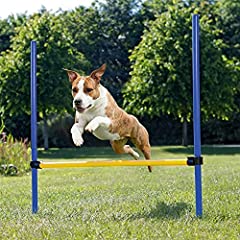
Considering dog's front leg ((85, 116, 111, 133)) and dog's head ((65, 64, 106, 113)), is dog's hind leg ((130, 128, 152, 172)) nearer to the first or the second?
dog's front leg ((85, 116, 111, 133))

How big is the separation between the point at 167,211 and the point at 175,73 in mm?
14383

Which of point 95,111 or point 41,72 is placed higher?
point 41,72

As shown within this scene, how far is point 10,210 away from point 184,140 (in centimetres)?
1863

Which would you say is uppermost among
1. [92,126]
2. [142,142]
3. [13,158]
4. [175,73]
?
[175,73]

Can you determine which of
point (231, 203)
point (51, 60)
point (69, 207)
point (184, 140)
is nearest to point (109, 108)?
point (69, 207)

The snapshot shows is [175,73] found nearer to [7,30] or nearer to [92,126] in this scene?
[7,30]

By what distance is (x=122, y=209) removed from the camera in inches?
246

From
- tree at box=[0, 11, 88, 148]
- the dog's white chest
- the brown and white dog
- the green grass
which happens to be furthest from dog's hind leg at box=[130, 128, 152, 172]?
tree at box=[0, 11, 88, 148]

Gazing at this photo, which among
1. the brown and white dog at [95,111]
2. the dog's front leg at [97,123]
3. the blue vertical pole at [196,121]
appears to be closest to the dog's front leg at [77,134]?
the brown and white dog at [95,111]

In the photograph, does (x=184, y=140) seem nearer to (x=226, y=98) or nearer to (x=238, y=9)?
(x=226, y=98)

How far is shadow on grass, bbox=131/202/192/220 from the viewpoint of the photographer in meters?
5.74

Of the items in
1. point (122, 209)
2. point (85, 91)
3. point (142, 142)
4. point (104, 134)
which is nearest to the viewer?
point (85, 91)

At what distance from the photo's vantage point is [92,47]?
88.0ft

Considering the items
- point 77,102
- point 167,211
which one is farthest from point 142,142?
point 77,102
